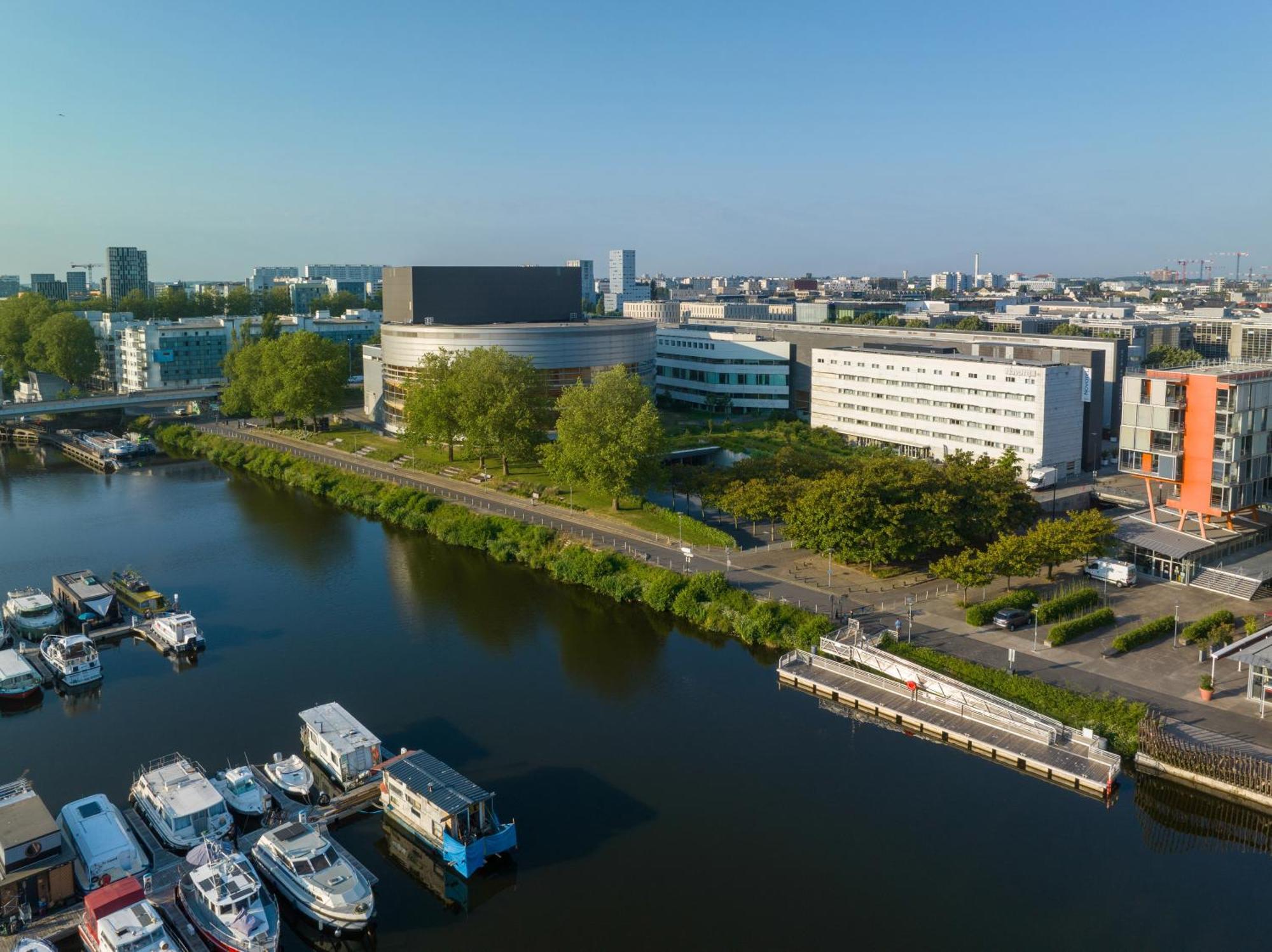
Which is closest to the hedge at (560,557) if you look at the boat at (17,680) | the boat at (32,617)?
the boat at (32,617)


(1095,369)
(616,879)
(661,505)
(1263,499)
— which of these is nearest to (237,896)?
(616,879)

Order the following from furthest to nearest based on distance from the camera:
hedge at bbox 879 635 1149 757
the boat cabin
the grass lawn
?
the grass lawn < hedge at bbox 879 635 1149 757 < the boat cabin

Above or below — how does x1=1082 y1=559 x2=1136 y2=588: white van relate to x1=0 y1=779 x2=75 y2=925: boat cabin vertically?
above

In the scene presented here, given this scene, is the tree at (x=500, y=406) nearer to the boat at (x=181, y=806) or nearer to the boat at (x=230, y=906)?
the boat at (x=181, y=806)

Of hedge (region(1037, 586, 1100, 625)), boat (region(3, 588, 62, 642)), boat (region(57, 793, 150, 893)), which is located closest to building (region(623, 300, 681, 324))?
hedge (region(1037, 586, 1100, 625))

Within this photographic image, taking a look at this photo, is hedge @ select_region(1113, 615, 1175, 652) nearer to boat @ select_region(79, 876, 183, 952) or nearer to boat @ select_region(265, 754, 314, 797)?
boat @ select_region(265, 754, 314, 797)

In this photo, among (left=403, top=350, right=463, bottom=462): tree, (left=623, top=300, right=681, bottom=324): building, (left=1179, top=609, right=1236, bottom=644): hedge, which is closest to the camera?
(left=1179, top=609, right=1236, bottom=644): hedge

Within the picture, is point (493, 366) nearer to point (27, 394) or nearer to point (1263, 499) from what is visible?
point (1263, 499)
